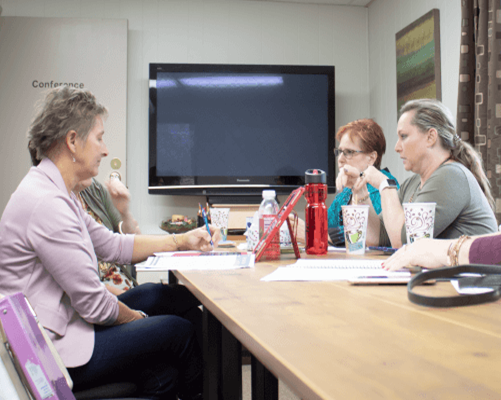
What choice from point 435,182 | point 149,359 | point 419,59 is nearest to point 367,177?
point 435,182

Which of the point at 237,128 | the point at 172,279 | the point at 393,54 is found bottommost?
the point at 172,279

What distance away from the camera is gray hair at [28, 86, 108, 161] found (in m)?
1.17

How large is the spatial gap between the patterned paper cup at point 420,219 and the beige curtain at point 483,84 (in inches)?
52.8

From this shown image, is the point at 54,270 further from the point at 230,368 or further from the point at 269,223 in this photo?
the point at 269,223

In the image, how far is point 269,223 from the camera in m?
1.33

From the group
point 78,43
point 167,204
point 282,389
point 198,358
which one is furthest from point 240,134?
point 198,358

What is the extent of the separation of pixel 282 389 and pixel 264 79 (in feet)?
7.80

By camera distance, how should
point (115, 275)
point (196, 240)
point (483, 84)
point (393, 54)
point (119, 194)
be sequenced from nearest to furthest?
1. point (196, 240)
2. point (115, 275)
3. point (119, 194)
4. point (483, 84)
5. point (393, 54)

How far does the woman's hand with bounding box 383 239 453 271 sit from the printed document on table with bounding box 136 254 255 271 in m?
0.36

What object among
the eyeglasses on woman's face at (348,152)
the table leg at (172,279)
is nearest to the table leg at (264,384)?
the table leg at (172,279)

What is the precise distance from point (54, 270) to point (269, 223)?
59 centimetres

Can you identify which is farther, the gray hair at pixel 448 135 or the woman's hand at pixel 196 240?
the gray hair at pixel 448 135

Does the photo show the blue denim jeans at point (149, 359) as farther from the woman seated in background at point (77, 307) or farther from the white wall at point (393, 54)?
the white wall at point (393, 54)

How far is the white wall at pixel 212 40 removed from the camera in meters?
3.71
